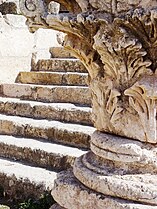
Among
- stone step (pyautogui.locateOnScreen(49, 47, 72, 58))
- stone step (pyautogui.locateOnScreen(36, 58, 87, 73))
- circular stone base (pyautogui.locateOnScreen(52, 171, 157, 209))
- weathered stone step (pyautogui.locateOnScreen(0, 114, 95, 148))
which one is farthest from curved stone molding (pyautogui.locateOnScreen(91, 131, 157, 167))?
stone step (pyautogui.locateOnScreen(49, 47, 72, 58))

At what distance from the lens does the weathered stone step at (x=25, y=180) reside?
4266mm

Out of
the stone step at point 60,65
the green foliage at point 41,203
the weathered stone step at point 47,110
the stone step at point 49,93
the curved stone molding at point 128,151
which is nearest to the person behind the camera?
the curved stone molding at point 128,151

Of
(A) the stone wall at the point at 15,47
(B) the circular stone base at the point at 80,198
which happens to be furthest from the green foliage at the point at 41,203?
(A) the stone wall at the point at 15,47

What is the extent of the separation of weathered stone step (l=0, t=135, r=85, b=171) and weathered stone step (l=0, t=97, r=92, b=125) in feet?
1.51

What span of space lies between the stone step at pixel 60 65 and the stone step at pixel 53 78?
17cm

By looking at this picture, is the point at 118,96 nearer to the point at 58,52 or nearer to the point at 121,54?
the point at 121,54

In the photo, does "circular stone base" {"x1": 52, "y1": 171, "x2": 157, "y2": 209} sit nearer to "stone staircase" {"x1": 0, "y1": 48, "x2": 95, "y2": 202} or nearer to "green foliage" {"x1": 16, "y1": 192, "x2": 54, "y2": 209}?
"green foliage" {"x1": 16, "y1": 192, "x2": 54, "y2": 209}

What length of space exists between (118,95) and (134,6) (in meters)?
0.51

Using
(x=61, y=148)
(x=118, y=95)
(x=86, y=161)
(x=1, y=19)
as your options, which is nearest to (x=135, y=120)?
(x=118, y=95)

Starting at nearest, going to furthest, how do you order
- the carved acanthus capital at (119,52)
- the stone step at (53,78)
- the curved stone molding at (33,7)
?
1. the carved acanthus capital at (119,52)
2. the curved stone molding at (33,7)
3. the stone step at (53,78)

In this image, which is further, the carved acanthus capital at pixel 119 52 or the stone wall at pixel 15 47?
the stone wall at pixel 15 47

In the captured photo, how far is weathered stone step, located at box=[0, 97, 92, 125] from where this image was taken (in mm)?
5258

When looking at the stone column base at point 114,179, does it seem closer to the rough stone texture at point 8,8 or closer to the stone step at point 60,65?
the stone step at point 60,65

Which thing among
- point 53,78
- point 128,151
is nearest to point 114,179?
point 128,151
